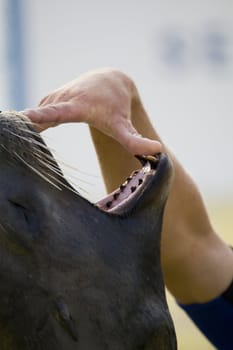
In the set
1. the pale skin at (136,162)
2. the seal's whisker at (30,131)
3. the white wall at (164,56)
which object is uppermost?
the seal's whisker at (30,131)

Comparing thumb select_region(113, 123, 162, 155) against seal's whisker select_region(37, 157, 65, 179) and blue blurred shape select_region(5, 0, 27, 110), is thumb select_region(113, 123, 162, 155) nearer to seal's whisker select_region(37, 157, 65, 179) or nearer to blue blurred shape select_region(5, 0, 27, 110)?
seal's whisker select_region(37, 157, 65, 179)

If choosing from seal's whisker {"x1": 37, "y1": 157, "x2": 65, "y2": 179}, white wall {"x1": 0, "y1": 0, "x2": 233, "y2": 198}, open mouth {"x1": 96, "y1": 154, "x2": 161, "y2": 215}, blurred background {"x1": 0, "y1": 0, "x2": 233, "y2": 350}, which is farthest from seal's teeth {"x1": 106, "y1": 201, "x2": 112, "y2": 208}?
white wall {"x1": 0, "y1": 0, "x2": 233, "y2": 198}

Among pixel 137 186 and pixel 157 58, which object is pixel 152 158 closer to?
pixel 137 186

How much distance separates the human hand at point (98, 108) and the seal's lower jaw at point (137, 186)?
25mm

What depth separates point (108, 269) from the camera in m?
1.63

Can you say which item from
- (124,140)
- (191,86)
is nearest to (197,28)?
(191,86)

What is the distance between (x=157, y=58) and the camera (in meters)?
4.66

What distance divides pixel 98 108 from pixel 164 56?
2.83 meters

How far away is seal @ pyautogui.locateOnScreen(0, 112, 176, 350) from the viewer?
→ 5.05 ft

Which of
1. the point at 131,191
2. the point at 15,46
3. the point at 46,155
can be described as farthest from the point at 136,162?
the point at 15,46

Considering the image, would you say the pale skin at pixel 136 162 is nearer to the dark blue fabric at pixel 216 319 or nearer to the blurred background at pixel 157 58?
the dark blue fabric at pixel 216 319

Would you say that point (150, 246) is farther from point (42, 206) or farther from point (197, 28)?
point (197, 28)

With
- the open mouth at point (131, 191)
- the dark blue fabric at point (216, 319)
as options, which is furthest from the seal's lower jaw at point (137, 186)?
the dark blue fabric at point (216, 319)

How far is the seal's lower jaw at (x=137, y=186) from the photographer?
1.67 m
